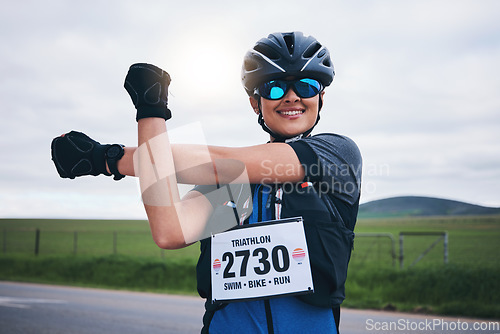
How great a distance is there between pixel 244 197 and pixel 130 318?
8094 mm

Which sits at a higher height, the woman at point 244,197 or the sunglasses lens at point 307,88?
the sunglasses lens at point 307,88

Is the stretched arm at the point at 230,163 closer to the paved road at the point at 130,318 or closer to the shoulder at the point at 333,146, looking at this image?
the shoulder at the point at 333,146

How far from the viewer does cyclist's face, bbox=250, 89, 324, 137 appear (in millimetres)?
2123

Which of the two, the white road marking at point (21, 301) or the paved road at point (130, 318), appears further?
the white road marking at point (21, 301)

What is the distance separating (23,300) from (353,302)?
734 cm

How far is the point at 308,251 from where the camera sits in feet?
5.89

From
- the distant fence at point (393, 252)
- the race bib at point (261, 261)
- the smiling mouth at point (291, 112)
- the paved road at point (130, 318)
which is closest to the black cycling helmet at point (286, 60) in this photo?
the smiling mouth at point (291, 112)

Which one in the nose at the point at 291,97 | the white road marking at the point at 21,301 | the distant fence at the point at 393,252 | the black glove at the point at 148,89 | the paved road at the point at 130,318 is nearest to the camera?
the black glove at the point at 148,89

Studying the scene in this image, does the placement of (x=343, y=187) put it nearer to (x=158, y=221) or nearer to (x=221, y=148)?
(x=221, y=148)

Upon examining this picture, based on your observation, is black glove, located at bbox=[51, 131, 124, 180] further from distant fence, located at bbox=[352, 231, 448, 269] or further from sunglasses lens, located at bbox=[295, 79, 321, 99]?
distant fence, located at bbox=[352, 231, 448, 269]

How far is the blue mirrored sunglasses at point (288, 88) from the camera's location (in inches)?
83.5

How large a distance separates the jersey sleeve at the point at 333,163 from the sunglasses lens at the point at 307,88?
0.92 ft

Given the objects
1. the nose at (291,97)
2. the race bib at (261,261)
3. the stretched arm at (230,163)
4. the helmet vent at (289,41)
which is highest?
the helmet vent at (289,41)

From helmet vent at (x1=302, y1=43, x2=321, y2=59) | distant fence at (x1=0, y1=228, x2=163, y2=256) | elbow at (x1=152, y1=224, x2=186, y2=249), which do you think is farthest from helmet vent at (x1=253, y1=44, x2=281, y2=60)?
distant fence at (x1=0, y1=228, x2=163, y2=256)
